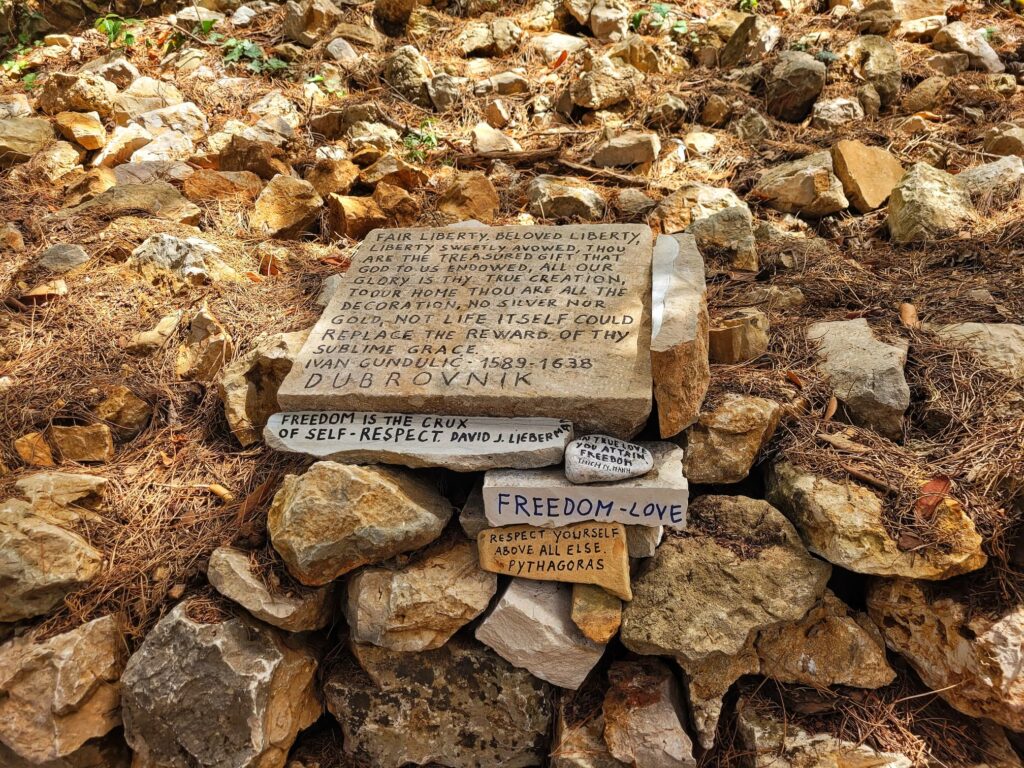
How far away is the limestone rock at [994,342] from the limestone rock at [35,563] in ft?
12.0

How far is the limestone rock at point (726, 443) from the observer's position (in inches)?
106

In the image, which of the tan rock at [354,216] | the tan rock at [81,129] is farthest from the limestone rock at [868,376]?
the tan rock at [81,129]

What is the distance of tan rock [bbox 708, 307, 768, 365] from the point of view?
3.15 metres

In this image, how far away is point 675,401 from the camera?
2.61 meters

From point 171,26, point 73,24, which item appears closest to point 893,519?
point 171,26

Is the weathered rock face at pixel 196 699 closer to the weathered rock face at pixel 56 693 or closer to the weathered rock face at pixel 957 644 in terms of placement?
the weathered rock face at pixel 56 693

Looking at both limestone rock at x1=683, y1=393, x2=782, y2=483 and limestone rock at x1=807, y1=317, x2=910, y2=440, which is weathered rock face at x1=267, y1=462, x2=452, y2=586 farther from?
limestone rock at x1=807, y1=317, x2=910, y2=440

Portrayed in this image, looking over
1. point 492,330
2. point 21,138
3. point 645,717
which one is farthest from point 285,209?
point 645,717

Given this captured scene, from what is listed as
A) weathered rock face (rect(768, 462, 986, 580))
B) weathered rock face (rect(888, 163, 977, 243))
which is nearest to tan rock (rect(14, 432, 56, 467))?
weathered rock face (rect(768, 462, 986, 580))

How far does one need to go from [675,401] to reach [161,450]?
2.25 meters

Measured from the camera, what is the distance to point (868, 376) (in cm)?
291

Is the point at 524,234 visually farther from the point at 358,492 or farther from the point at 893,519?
the point at 893,519

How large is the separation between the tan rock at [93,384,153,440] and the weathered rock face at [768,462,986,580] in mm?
2838

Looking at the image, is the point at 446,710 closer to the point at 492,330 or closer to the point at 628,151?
the point at 492,330
